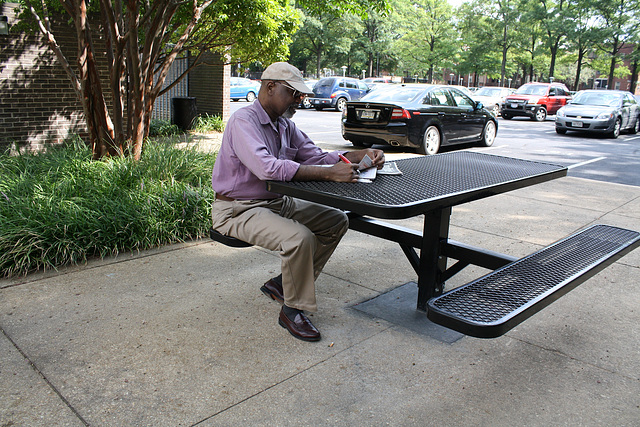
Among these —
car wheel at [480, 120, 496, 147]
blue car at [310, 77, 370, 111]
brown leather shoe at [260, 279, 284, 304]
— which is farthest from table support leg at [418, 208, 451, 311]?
blue car at [310, 77, 370, 111]

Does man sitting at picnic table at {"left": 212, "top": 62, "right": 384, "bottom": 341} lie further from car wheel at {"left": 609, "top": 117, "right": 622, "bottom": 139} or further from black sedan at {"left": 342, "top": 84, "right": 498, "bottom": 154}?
car wheel at {"left": 609, "top": 117, "right": 622, "bottom": 139}

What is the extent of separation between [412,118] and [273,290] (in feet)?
27.5

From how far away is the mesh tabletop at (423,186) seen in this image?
8.93ft

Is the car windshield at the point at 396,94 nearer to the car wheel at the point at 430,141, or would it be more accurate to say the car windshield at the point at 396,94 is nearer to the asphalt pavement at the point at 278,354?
the car wheel at the point at 430,141

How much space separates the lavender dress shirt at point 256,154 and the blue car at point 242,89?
1094 inches

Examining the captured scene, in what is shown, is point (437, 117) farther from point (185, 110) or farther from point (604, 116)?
point (604, 116)

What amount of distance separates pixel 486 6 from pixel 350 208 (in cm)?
4885

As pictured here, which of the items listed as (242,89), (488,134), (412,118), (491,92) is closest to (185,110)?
(412,118)

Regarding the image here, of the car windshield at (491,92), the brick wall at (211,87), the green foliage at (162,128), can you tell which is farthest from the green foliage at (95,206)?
the car windshield at (491,92)

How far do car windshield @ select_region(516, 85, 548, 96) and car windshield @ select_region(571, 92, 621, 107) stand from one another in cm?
643

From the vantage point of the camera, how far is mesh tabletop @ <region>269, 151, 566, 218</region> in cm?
272

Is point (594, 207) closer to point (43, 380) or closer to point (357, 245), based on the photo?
point (357, 245)

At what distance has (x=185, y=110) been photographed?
598 inches

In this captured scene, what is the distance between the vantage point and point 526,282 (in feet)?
9.42
